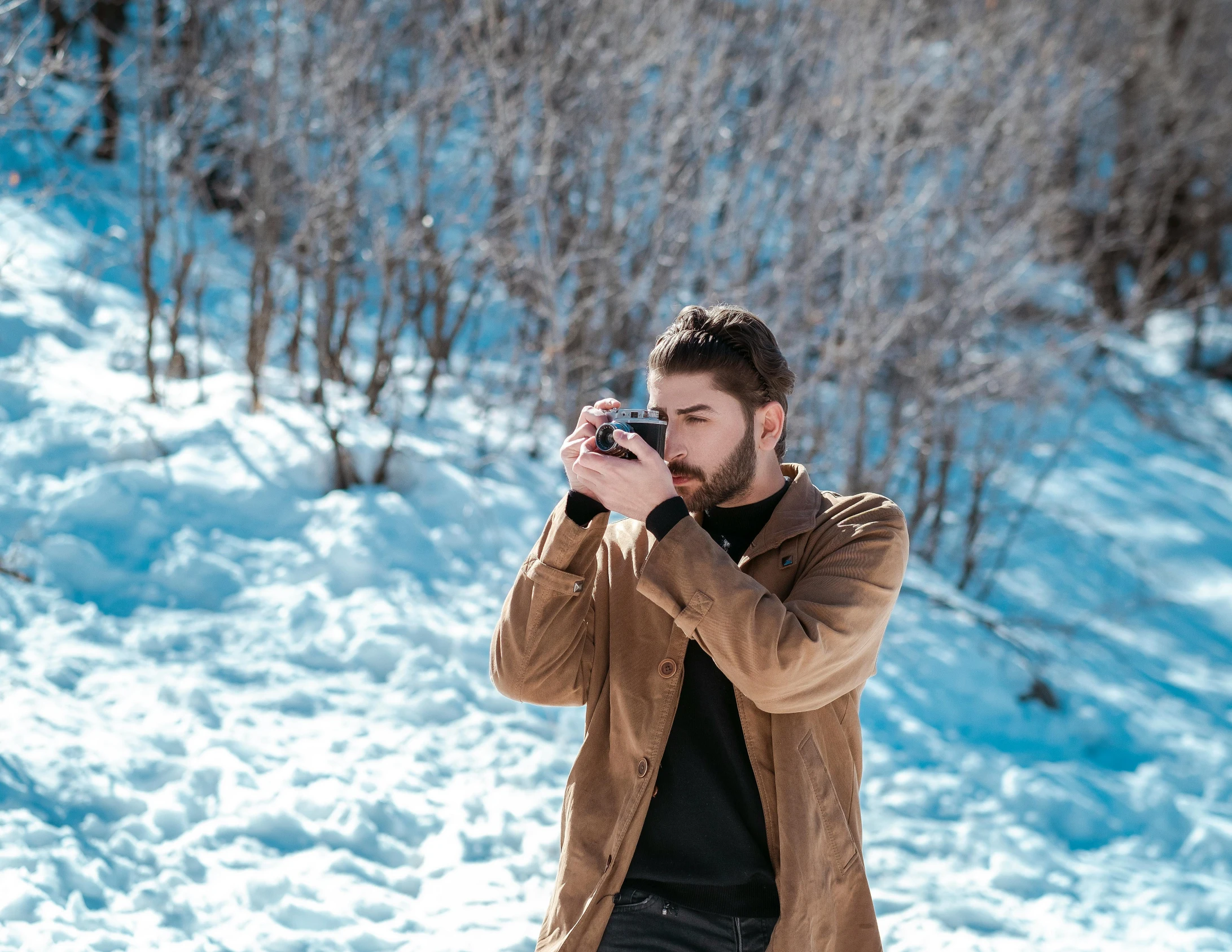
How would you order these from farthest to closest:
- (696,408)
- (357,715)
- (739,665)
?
(357,715), (696,408), (739,665)

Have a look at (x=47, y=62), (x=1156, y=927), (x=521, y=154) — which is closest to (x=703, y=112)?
(x=521, y=154)

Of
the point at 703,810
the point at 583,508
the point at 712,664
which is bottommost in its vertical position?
the point at 703,810

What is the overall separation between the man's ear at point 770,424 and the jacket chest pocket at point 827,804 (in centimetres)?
53

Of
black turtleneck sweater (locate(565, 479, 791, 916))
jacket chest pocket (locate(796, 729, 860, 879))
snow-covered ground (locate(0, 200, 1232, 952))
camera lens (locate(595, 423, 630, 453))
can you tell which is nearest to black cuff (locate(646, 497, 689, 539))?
black turtleneck sweater (locate(565, 479, 791, 916))

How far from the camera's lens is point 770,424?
193 cm

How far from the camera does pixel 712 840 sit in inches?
70.3

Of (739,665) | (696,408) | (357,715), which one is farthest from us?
(357,715)

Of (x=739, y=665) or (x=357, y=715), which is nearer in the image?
(x=739, y=665)

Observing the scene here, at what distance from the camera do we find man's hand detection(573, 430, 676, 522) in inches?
67.2

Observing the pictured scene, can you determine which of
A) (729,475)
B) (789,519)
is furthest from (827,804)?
(729,475)

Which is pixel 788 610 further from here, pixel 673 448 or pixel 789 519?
pixel 673 448

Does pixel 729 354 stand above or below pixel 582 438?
above

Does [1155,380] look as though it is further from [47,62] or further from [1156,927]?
[47,62]

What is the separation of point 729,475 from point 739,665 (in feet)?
1.30
